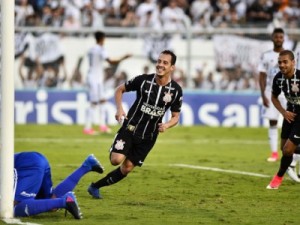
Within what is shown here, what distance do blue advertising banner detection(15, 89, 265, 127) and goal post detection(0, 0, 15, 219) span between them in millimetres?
15830

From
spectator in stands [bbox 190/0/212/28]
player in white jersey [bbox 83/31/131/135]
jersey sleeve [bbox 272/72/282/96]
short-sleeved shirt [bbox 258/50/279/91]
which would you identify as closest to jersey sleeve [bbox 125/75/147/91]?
jersey sleeve [bbox 272/72/282/96]

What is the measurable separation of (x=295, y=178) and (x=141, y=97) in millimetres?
3323

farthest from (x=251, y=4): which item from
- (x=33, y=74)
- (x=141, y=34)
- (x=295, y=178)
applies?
(x=295, y=178)

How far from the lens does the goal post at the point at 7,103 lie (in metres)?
9.99

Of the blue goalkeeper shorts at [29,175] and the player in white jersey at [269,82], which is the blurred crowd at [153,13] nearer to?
the player in white jersey at [269,82]

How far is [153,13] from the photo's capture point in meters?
28.1

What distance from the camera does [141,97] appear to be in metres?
12.5

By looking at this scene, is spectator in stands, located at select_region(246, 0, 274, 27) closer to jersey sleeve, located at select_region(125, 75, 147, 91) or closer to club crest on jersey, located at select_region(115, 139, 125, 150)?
jersey sleeve, located at select_region(125, 75, 147, 91)

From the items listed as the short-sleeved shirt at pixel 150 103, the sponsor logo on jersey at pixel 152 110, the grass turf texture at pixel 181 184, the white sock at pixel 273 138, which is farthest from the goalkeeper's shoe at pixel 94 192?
the white sock at pixel 273 138

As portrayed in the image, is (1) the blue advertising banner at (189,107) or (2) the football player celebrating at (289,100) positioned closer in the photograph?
(2) the football player celebrating at (289,100)

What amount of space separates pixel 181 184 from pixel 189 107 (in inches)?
469

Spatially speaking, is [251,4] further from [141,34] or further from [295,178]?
[295,178]

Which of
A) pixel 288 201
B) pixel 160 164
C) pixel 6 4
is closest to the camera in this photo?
pixel 6 4

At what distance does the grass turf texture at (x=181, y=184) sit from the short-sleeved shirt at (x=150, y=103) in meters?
0.95
